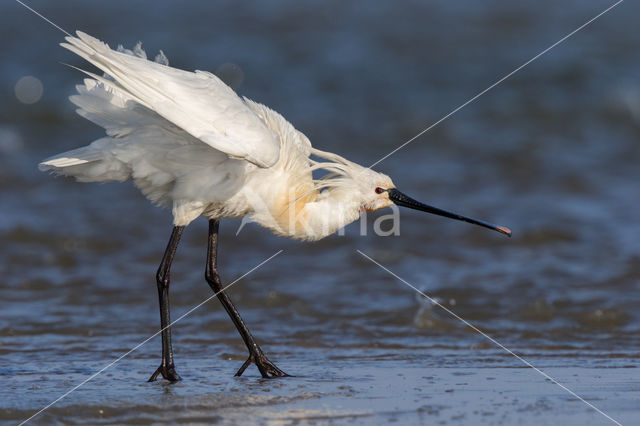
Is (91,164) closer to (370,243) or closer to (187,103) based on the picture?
(187,103)

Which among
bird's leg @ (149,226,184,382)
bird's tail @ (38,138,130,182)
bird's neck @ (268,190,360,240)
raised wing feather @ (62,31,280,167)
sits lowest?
bird's leg @ (149,226,184,382)

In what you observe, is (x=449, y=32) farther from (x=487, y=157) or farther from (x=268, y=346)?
(x=268, y=346)

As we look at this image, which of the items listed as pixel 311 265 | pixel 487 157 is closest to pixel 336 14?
pixel 487 157

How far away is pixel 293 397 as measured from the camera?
5.77 metres

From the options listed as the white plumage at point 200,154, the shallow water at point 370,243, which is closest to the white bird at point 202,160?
the white plumage at point 200,154

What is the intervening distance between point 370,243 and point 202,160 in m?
3.98

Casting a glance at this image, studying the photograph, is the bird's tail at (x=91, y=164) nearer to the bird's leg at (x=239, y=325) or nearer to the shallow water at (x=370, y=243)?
the bird's leg at (x=239, y=325)

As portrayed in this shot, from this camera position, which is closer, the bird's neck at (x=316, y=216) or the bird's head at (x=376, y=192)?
the bird's neck at (x=316, y=216)

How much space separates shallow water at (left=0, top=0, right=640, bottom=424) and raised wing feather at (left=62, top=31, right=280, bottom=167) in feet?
5.06

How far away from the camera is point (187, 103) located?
5887mm

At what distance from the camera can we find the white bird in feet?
19.3

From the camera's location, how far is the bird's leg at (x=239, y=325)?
21.2ft

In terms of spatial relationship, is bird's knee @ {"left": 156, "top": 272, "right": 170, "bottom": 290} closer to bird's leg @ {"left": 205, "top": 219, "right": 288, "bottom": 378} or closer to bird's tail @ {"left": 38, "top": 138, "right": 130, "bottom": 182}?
bird's leg @ {"left": 205, "top": 219, "right": 288, "bottom": 378}

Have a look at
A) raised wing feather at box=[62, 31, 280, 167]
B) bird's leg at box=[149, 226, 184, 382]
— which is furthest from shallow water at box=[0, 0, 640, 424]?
raised wing feather at box=[62, 31, 280, 167]
